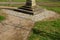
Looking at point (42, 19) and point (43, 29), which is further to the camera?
point (42, 19)

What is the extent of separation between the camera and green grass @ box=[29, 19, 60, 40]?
350 inches

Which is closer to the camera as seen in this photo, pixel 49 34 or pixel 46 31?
pixel 49 34

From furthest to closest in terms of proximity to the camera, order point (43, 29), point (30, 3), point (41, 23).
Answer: point (30, 3), point (41, 23), point (43, 29)

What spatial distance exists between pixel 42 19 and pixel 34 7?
2.17 metres

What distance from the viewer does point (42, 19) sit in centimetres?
1156

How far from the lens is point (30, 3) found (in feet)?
43.4

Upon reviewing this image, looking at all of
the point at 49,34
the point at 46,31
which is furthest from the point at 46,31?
the point at 49,34

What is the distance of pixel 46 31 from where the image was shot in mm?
9438

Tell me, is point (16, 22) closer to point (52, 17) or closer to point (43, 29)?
point (43, 29)

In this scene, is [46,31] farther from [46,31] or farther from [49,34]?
[49,34]

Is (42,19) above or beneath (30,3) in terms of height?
beneath

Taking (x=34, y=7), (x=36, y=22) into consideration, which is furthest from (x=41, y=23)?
(x=34, y=7)

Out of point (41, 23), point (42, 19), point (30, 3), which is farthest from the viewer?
point (30, 3)

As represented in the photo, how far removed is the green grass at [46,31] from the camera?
29.2ft
